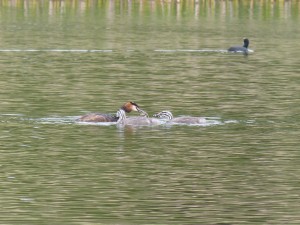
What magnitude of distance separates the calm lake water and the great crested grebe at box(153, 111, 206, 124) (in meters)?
0.39

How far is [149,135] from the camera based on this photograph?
3359cm

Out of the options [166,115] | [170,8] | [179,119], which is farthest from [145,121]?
[170,8]

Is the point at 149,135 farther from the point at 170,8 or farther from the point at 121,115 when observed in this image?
the point at 170,8

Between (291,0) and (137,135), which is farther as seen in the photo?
(291,0)

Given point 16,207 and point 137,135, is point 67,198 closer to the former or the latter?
point 16,207

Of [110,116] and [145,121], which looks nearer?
[145,121]

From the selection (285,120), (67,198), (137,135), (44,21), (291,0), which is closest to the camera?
(67,198)

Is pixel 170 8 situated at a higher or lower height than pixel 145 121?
lower

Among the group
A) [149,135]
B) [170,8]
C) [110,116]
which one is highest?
[110,116]

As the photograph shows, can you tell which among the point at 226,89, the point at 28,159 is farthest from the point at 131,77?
the point at 28,159

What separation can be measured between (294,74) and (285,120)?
17.7 meters

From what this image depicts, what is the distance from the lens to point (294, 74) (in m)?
54.1

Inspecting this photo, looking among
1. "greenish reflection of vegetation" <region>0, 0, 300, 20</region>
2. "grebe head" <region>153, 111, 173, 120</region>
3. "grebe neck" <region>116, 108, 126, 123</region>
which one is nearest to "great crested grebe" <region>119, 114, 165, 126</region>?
"grebe head" <region>153, 111, 173, 120</region>

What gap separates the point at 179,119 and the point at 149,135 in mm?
2194
